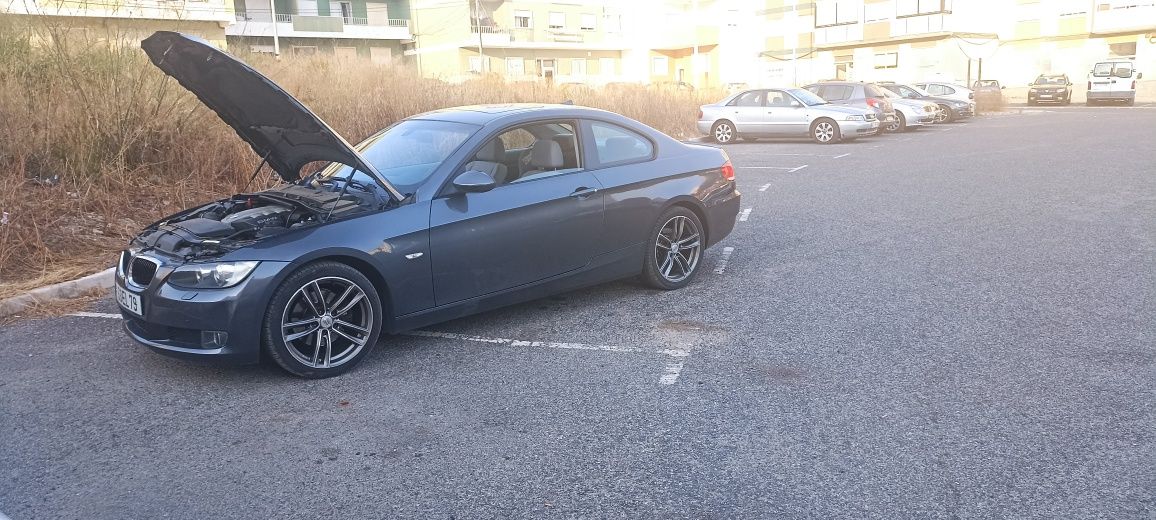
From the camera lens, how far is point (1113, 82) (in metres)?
36.7

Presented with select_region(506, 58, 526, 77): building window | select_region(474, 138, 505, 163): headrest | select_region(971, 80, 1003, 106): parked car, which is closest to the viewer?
select_region(474, 138, 505, 163): headrest

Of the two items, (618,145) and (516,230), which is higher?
(618,145)

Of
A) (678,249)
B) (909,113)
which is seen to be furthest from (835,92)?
(678,249)

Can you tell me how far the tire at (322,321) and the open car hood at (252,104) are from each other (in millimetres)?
648

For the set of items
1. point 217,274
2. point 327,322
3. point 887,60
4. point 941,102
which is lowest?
point 327,322

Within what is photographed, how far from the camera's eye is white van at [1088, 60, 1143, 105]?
36500 millimetres

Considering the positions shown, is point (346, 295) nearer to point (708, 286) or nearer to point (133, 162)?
point (708, 286)

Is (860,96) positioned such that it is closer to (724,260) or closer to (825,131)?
(825,131)

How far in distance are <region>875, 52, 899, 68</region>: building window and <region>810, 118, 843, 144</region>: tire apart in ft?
122

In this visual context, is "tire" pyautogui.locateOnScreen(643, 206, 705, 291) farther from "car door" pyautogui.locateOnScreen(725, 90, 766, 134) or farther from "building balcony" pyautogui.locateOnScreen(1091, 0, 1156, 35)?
"building balcony" pyautogui.locateOnScreen(1091, 0, 1156, 35)

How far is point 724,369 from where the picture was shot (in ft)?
16.1

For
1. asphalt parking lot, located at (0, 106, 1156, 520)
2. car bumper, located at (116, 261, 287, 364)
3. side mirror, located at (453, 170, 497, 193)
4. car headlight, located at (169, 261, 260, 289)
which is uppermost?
side mirror, located at (453, 170, 497, 193)

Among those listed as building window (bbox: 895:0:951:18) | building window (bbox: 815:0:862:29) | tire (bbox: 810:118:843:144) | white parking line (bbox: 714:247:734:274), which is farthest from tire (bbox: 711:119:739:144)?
building window (bbox: 815:0:862:29)

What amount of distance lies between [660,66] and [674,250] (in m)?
60.9
